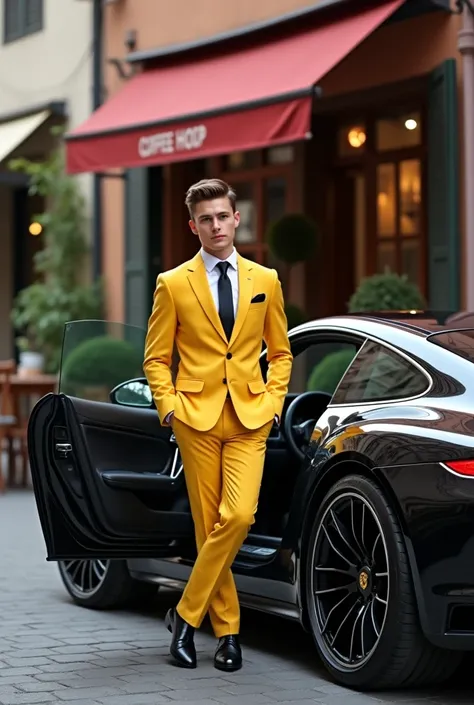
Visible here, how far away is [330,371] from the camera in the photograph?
31.6ft

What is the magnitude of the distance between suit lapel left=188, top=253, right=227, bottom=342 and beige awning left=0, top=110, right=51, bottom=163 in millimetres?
11190

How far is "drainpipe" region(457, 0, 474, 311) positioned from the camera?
10328 mm

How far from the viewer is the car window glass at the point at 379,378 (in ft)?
17.1

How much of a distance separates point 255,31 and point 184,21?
155cm

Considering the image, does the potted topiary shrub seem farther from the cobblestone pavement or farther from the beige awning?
the cobblestone pavement

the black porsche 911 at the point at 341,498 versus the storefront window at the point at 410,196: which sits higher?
the storefront window at the point at 410,196

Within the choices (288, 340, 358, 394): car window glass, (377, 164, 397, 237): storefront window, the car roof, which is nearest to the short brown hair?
the car roof

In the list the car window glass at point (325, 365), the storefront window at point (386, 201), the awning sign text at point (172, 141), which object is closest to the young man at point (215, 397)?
the car window glass at point (325, 365)

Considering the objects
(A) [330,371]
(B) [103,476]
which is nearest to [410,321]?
(B) [103,476]

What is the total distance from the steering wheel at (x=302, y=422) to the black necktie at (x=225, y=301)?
2.70 feet

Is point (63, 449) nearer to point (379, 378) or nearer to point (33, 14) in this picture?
point (379, 378)

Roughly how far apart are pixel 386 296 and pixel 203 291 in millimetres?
4991

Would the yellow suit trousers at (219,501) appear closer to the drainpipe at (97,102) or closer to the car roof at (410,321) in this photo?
the car roof at (410,321)

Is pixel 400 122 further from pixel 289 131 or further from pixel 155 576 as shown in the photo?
pixel 155 576
